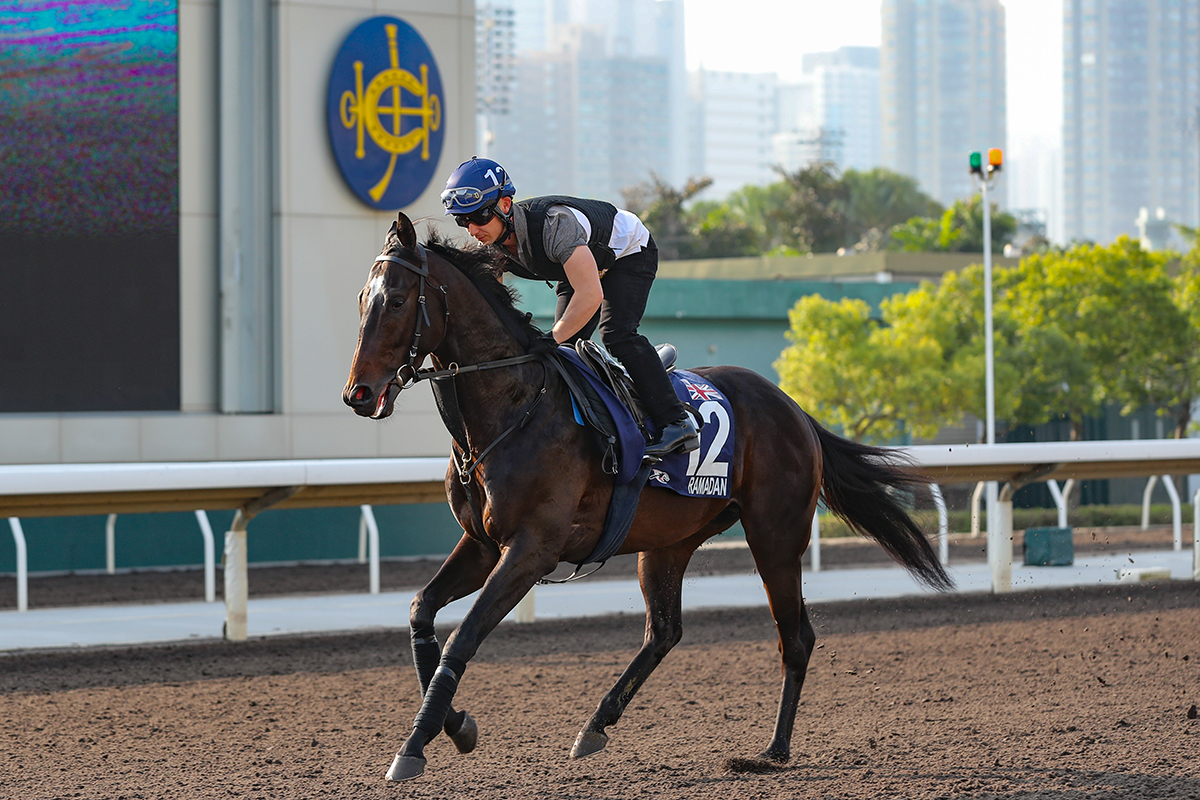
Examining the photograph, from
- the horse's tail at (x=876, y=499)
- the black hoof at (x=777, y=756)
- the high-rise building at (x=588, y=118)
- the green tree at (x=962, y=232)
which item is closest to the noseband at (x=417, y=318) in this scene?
the black hoof at (x=777, y=756)

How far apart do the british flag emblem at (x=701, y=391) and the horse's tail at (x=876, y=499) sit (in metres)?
0.71

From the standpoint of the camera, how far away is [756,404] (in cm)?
539

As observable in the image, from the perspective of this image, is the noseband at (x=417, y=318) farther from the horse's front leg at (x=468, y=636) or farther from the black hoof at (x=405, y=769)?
the black hoof at (x=405, y=769)

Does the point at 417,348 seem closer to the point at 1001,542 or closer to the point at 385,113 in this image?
the point at 1001,542

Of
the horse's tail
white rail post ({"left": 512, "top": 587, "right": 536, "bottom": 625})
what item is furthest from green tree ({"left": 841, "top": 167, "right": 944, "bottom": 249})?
the horse's tail

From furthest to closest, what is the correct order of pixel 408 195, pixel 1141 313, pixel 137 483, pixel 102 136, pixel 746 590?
pixel 1141 313 < pixel 408 195 < pixel 102 136 < pixel 746 590 < pixel 137 483

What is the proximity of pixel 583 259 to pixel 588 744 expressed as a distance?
1.83 m

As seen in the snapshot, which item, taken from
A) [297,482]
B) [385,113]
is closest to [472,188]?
[297,482]

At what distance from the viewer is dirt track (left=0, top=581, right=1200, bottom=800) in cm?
463

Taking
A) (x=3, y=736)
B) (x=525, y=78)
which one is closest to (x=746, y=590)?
(x=3, y=736)

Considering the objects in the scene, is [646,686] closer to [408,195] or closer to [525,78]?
[408,195]

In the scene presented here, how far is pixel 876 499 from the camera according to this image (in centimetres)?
585

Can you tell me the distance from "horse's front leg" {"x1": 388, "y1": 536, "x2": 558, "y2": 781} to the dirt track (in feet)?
1.72

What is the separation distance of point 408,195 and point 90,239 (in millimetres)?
2983
